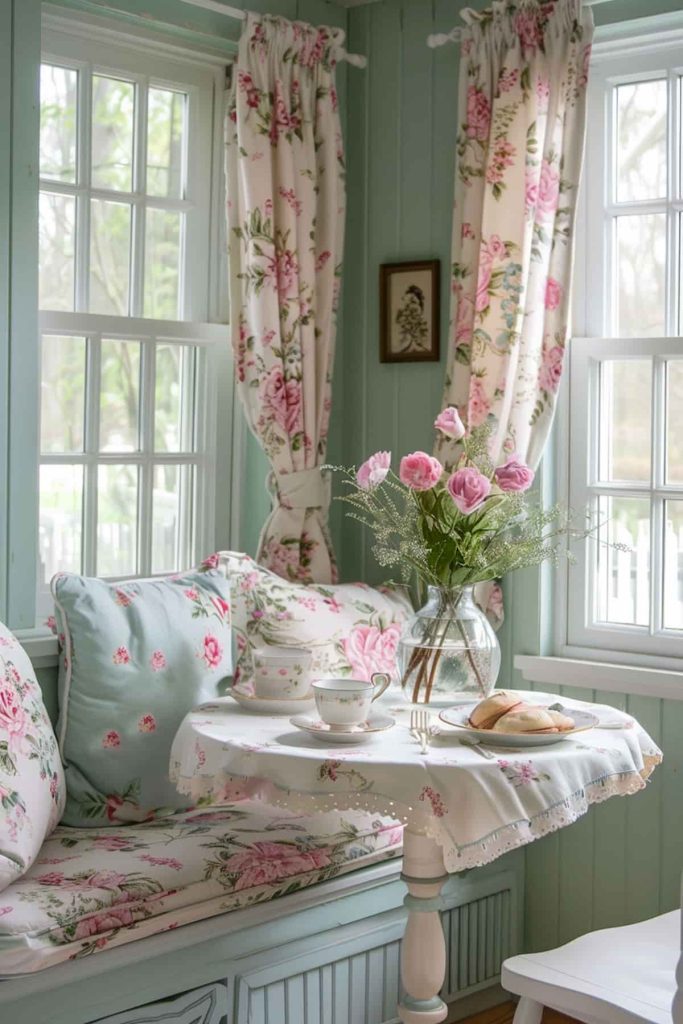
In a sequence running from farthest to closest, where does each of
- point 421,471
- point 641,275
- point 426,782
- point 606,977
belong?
point 641,275, point 421,471, point 426,782, point 606,977

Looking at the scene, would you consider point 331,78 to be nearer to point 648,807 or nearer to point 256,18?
point 256,18

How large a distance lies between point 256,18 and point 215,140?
13.2 inches

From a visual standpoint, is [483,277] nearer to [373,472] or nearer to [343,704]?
[373,472]

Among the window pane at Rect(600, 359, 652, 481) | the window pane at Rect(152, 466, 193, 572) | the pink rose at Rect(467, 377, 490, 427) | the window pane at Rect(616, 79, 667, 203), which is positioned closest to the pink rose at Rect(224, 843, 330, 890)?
the window pane at Rect(152, 466, 193, 572)

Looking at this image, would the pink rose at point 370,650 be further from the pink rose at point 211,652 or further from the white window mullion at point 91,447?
the white window mullion at point 91,447

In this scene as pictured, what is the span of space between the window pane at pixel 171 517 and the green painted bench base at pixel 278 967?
106 cm

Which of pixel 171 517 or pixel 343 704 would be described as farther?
pixel 171 517

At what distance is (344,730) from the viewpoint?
2508 mm

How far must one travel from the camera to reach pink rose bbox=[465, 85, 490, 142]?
3422 mm

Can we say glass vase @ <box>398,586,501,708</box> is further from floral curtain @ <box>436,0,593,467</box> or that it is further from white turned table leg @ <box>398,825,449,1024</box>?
floral curtain @ <box>436,0,593,467</box>

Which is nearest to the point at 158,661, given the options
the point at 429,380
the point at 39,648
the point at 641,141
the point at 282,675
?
the point at 39,648

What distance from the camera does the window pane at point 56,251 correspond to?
3.29 metres

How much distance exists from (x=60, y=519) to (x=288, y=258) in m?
0.92

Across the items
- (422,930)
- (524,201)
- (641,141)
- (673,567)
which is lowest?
(422,930)
